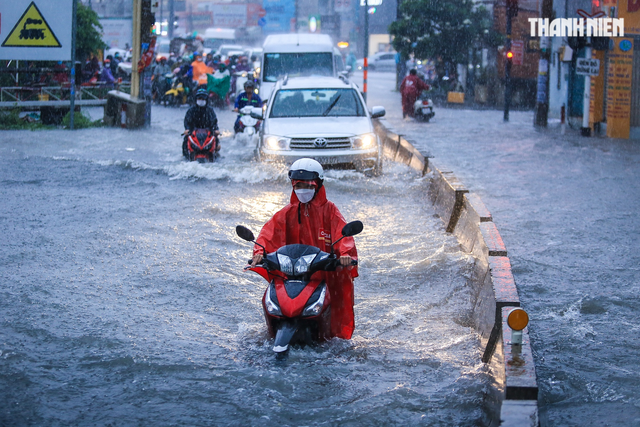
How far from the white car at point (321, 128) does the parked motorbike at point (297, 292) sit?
23.7 feet

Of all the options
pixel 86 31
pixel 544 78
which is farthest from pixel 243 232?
pixel 86 31

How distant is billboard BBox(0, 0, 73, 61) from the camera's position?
19.4 m

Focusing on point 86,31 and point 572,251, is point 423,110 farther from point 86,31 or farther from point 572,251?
point 572,251

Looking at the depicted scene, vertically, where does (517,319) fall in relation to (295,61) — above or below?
below

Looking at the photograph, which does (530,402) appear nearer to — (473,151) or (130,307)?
(130,307)

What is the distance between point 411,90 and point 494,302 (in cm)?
1971

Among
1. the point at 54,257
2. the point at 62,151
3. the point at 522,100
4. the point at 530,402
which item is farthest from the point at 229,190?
the point at 522,100

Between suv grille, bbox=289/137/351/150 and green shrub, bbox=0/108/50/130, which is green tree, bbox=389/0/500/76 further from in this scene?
suv grille, bbox=289/137/351/150

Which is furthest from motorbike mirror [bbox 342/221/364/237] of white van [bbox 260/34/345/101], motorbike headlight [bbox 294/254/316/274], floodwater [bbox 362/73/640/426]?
white van [bbox 260/34/345/101]

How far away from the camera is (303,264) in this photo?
17.5ft

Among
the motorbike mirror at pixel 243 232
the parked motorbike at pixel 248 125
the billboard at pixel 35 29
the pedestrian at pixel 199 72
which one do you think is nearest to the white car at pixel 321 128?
the parked motorbike at pixel 248 125

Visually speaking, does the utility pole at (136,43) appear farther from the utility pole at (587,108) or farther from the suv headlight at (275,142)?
the utility pole at (587,108)

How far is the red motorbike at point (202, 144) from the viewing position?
47.3 feet

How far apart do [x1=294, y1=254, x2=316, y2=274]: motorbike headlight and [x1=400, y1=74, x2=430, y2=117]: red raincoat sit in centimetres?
2019
